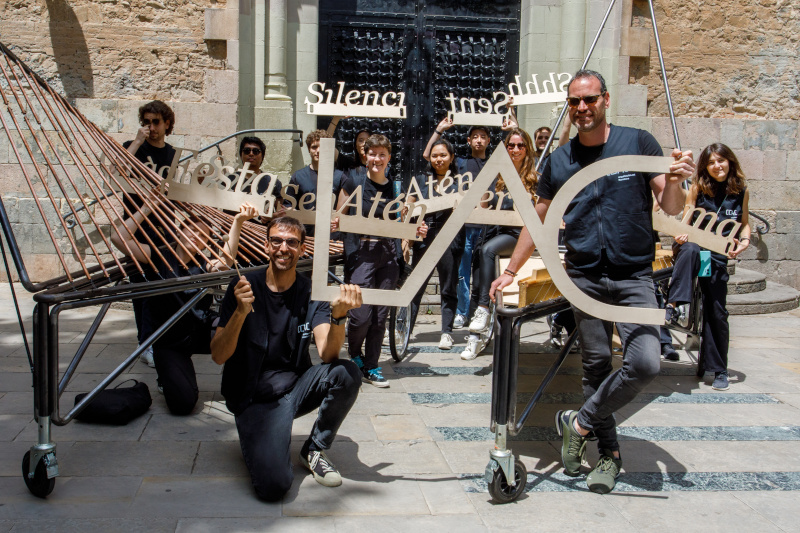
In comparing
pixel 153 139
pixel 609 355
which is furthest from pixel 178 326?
pixel 609 355

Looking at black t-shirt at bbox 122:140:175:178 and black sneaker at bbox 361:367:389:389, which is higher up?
black t-shirt at bbox 122:140:175:178

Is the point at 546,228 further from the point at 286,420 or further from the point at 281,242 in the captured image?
the point at 286,420

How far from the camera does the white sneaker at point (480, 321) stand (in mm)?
6520

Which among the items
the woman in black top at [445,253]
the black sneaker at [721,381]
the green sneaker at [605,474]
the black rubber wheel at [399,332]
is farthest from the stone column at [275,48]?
the green sneaker at [605,474]

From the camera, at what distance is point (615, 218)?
3.81m

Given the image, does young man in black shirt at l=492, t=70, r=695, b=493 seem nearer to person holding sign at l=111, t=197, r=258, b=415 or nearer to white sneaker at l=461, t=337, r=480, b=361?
person holding sign at l=111, t=197, r=258, b=415

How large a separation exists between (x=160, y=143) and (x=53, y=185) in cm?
391

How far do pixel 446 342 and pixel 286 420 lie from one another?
3.09 meters

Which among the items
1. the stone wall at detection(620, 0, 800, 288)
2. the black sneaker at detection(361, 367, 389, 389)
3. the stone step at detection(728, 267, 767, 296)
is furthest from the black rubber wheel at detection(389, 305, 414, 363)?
the stone wall at detection(620, 0, 800, 288)

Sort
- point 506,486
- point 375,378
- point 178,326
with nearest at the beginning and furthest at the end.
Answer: point 506,486, point 178,326, point 375,378

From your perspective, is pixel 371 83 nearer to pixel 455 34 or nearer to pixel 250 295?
pixel 455 34

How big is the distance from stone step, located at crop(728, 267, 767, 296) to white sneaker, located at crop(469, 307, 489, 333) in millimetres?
3808

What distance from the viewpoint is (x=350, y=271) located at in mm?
5750

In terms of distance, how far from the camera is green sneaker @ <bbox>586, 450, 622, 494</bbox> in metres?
3.83
